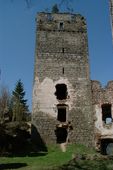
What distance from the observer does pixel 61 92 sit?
74.7 ft

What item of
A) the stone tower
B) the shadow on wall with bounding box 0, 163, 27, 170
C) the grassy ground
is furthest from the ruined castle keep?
the shadow on wall with bounding box 0, 163, 27, 170

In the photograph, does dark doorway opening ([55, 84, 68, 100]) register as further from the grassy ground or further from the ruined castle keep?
the grassy ground

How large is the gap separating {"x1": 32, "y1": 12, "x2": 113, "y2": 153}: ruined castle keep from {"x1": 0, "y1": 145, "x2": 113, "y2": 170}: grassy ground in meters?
1.98

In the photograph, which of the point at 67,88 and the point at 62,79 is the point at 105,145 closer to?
the point at 67,88

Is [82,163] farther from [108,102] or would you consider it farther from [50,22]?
[50,22]

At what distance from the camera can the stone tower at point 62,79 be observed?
Answer: 2084 centimetres

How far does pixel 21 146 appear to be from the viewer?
19453 millimetres

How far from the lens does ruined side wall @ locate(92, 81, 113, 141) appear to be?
68.3ft

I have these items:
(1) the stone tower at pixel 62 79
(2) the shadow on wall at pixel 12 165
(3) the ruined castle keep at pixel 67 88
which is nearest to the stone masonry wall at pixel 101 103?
(3) the ruined castle keep at pixel 67 88

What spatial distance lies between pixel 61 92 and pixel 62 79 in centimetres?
112

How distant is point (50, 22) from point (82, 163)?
13.3m

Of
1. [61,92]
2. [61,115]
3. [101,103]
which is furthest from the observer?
[61,115]

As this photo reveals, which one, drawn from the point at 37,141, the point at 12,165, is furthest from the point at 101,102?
the point at 12,165

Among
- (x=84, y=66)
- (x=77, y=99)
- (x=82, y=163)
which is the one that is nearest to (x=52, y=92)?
(x=77, y=99)
